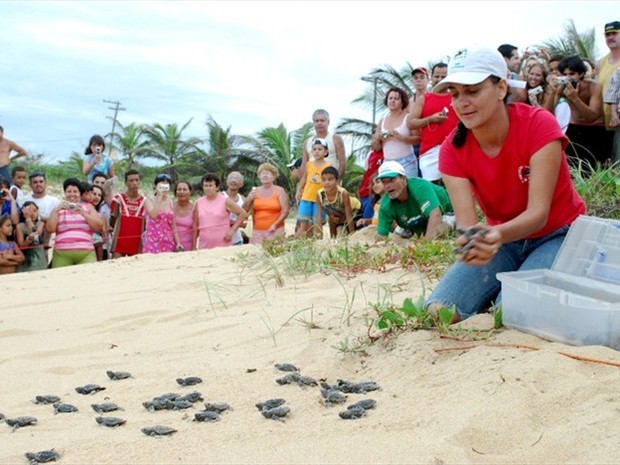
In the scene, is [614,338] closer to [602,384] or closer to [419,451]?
[602,384]

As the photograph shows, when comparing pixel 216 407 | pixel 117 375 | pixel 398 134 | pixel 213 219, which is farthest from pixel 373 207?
pixel 216 407

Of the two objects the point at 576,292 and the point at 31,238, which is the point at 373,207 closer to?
the point at 31,238

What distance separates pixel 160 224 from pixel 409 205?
3.27 metres

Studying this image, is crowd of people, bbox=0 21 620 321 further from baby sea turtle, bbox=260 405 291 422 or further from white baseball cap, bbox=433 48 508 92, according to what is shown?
baby sea turtle, bbox=260 405 291 422

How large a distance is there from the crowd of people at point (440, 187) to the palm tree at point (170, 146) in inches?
677

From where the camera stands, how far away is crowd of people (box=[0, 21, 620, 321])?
307cm

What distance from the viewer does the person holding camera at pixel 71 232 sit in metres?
7.79

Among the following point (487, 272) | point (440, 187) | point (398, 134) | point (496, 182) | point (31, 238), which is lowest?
point (31, 238)

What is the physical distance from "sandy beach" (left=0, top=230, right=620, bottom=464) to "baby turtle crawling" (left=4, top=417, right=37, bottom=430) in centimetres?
3

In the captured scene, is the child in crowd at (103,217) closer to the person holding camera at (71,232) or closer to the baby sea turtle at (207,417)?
the person holding camera at (71,232)

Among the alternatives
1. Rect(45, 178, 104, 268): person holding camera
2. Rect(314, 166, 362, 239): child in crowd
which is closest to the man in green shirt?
Rect(314, 166, 362, 239): child in crowd

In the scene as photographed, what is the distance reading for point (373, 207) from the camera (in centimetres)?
764

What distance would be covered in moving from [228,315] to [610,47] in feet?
13.7

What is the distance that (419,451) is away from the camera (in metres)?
2.14
